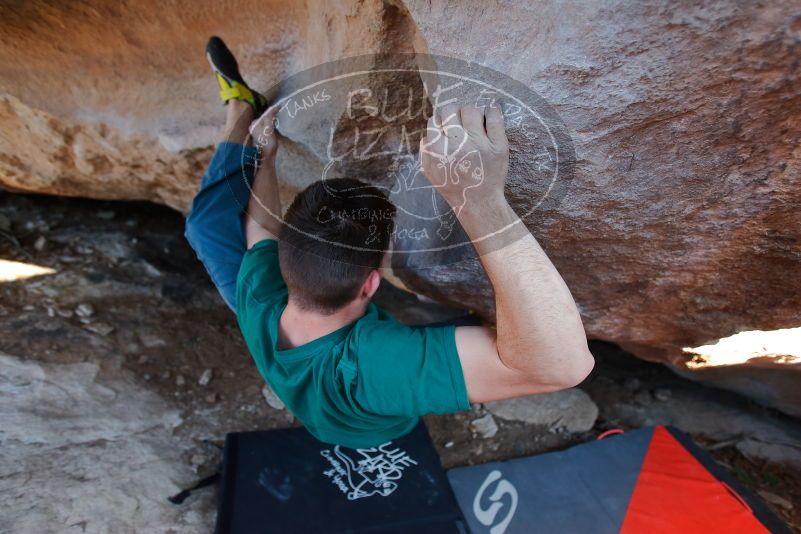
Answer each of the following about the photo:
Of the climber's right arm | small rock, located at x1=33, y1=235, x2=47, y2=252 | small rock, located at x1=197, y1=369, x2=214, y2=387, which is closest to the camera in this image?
the climber's right arm

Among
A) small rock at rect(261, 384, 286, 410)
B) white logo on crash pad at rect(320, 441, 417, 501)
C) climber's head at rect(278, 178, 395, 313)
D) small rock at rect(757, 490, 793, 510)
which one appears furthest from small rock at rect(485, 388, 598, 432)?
climber's head at rect(278, 178, 395, 313)

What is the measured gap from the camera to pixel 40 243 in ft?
6.89

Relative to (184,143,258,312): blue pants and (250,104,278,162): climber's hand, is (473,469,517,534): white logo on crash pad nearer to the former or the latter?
(184,143,258,312): blue pants

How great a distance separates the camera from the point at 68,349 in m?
1.65

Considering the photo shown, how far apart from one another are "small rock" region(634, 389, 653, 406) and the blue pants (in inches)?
61.0

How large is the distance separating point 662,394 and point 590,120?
5.03ft

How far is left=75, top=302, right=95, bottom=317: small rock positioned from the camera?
179 cm

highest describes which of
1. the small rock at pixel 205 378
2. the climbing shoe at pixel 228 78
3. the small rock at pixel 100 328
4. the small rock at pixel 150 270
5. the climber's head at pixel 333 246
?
the climbing shoe at pixel 228 78

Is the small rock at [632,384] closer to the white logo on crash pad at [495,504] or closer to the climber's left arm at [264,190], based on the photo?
the white logo on crash pad at [495,504]

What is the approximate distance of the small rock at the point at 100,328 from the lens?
175 cm

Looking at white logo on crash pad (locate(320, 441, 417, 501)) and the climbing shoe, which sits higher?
the climbing shoe

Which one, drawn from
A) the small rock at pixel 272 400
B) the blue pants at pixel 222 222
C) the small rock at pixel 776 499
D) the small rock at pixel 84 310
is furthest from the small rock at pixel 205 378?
the small rock at pixel 776 499

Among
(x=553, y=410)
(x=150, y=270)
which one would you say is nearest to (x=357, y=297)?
(x=553, y=410)

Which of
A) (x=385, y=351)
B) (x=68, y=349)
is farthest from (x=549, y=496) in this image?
(x=68, y=349)
